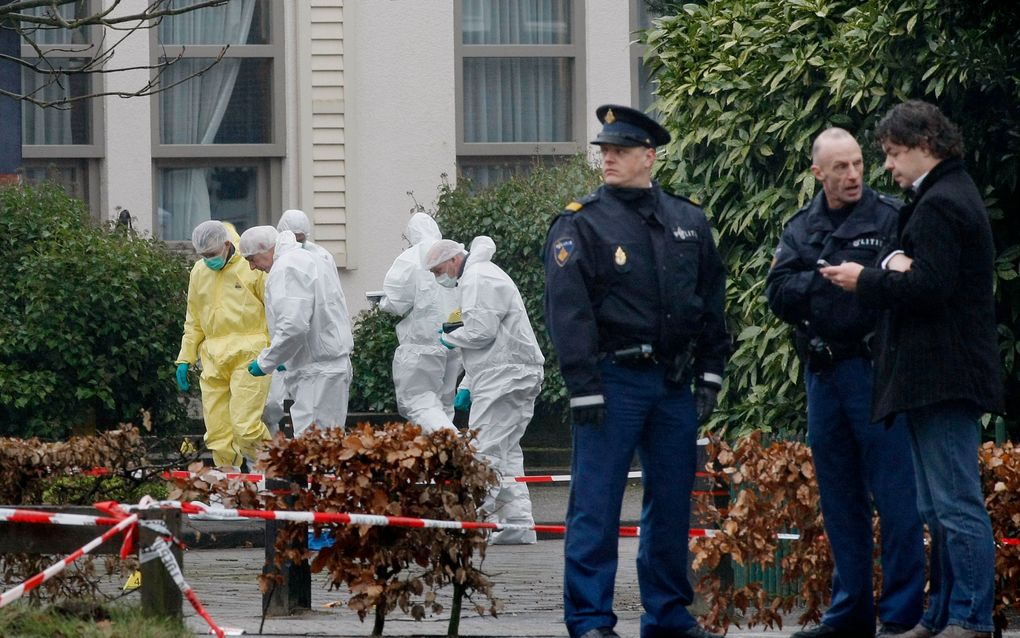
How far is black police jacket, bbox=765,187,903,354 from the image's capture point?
22.5 feet

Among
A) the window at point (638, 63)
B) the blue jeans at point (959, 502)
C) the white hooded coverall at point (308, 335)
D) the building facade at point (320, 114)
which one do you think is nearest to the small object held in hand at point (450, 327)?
the white hooded coverall at point (308, 335)

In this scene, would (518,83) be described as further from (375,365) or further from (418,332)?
(418,332)

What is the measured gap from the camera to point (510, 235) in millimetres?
17469

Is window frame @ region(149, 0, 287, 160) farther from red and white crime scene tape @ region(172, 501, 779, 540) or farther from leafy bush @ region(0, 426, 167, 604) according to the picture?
red and white crime scene tape @ region(172, 501, 779, 540)

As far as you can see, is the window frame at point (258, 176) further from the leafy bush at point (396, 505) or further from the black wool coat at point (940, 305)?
the black wool coat at point (940, 305)

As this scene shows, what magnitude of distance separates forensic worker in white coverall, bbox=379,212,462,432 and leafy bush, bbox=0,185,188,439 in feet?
7.31

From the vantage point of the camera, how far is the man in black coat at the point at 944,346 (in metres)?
6.45

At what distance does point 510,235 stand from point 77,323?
176 inches

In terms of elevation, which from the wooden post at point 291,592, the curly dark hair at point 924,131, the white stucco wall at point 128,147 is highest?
the white stucco wall at point 128,147

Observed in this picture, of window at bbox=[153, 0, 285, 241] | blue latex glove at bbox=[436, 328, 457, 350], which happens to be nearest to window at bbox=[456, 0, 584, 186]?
window at bbox=[153, 0, 285, 241]

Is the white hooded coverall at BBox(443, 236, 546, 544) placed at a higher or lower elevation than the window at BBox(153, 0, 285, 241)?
lower

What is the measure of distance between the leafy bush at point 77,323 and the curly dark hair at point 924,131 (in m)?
8.82

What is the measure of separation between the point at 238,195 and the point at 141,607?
12814 mm

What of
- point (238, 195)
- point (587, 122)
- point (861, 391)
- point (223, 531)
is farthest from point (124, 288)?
point (861, 391)
